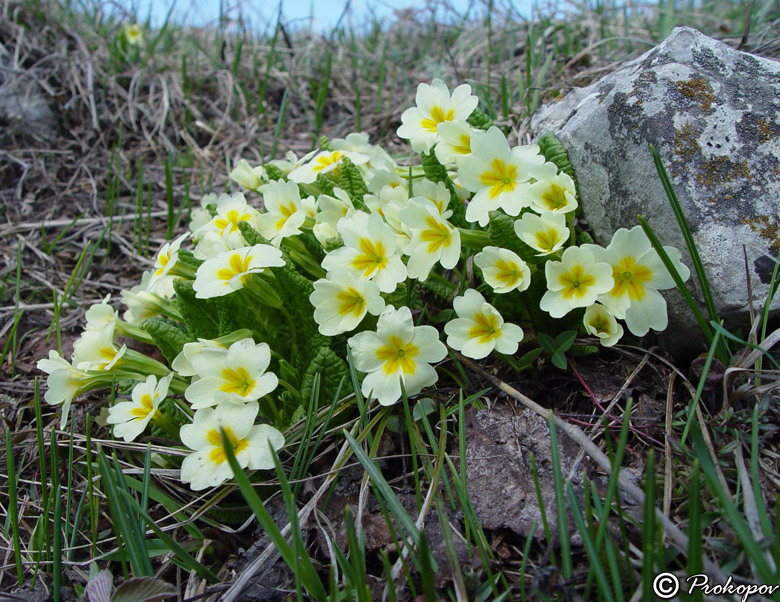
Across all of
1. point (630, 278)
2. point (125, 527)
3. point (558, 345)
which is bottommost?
point (125, 527)

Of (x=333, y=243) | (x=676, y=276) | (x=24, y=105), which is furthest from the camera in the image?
(x=24, y=105)

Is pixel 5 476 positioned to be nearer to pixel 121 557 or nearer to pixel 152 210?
pixel 121 557

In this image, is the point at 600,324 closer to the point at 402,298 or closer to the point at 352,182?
the point at 402,298

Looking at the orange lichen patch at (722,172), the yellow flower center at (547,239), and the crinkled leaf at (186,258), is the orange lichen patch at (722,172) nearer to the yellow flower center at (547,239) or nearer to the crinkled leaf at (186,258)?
the yellow flower center at (547,239)

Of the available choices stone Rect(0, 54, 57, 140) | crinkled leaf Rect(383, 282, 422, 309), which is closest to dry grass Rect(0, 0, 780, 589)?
stone Rect(0, 54, 57, 140)

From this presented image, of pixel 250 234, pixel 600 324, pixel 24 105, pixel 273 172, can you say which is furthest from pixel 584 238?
pixel 24 105

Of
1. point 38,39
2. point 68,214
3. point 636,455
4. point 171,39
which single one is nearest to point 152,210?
point 68,214

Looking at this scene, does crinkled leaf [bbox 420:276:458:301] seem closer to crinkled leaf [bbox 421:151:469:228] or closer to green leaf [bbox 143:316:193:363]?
crinkled leaf [bbox 421:151:469:228]
